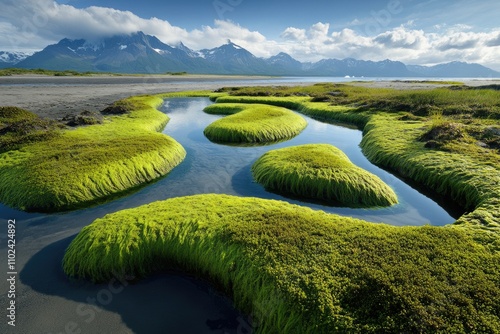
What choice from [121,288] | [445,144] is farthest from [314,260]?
[445,144]

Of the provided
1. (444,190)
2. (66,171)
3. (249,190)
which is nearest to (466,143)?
(444,190)

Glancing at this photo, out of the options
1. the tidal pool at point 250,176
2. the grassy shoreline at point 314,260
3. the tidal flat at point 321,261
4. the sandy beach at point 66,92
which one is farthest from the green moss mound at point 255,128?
Result: the sandy beach at point 66,92

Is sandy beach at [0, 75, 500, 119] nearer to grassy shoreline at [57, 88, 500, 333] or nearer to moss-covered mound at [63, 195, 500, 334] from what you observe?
moss-covered mound at [63, 195, 500, 334]

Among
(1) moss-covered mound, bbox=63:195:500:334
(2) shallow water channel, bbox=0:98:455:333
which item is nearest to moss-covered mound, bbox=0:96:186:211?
(2) shallow water channel, bbox=0:98:455:333

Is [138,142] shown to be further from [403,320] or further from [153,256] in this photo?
[403,320]

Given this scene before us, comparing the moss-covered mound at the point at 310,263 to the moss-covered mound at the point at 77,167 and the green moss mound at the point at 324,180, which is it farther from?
the moss-covered mound at the point at 77,167

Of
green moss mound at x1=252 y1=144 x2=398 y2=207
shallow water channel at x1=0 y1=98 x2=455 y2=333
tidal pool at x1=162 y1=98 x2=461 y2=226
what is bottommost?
tidal pool at x1=162 y1=98 x2=461 y2=226

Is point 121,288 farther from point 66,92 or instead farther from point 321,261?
point 66,92
